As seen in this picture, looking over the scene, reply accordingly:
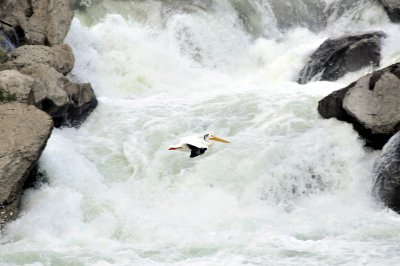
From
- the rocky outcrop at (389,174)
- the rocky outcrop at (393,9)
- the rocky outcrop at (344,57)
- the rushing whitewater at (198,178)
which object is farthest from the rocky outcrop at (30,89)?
the rocky outcrop at (393,9)

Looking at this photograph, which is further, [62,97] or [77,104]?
[77,104]

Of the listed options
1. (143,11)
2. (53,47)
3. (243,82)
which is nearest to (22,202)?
(53,47)

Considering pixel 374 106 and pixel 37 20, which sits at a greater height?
pixel 374 106

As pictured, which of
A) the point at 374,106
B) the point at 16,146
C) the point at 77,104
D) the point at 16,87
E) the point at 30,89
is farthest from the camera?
the point at 77,104

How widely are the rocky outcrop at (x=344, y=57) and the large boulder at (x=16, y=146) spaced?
721cm

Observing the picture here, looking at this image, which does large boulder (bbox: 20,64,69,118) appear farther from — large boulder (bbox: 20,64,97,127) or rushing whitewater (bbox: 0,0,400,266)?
rushing whitewater (bbox: 0,0,400,266)

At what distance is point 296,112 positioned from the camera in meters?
11.2

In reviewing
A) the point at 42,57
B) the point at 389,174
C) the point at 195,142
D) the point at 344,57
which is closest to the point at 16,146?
the point at 195,142

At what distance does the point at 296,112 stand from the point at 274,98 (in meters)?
0.92

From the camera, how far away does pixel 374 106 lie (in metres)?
10.0

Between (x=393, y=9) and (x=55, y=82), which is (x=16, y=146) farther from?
(x=393, y=9)

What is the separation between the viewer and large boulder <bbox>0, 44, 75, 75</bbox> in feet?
37.6

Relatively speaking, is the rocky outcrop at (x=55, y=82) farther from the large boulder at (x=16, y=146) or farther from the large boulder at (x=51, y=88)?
the large boulder at (x=16, y=146)

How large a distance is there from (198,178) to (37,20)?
5848 mm
